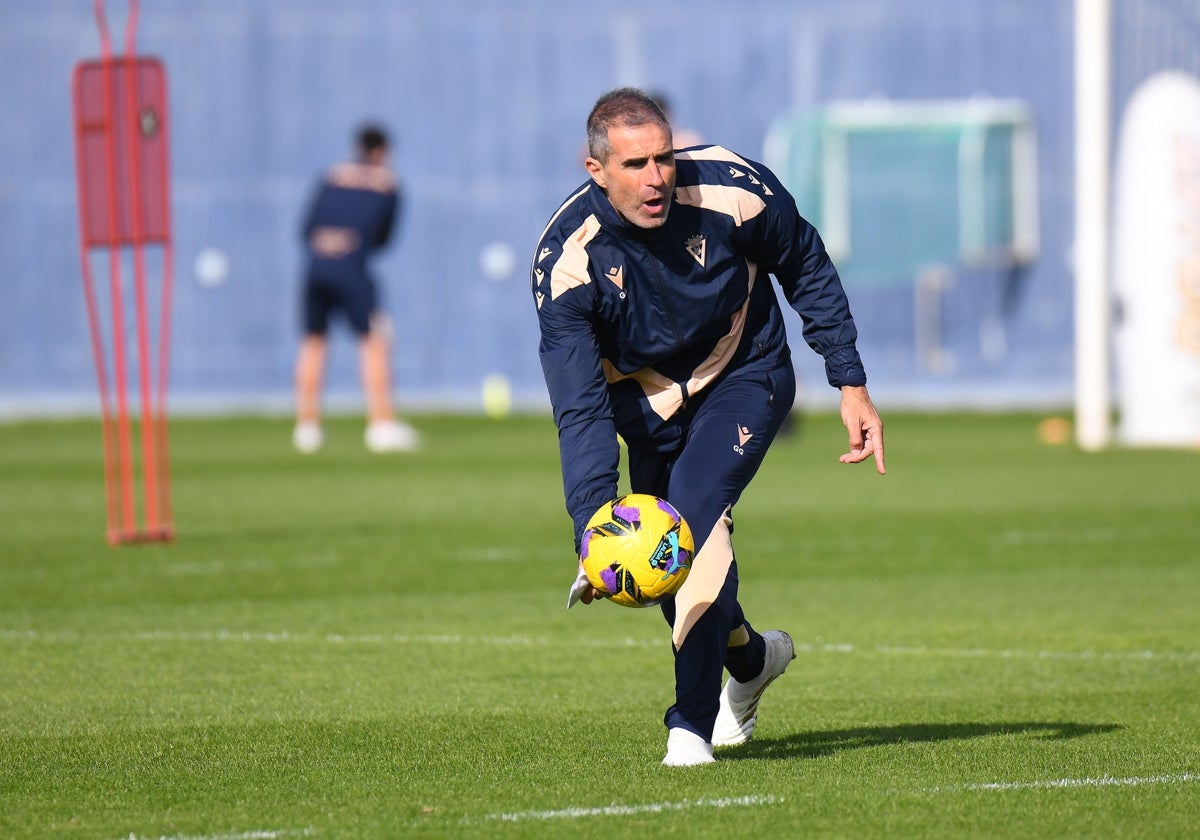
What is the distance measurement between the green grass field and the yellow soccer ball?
53 centimetres

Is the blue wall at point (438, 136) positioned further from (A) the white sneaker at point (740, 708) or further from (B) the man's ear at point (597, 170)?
(B) the man's ear at point (597, 170)

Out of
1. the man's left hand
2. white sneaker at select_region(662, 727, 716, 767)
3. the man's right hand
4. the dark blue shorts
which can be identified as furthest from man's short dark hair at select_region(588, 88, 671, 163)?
the dark blue shorts

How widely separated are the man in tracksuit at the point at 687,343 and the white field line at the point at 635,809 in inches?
20.5

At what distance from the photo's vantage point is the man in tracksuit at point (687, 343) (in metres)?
5.77

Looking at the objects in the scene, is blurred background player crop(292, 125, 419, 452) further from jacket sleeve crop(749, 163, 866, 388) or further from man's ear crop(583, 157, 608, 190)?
man's ear crop(583, 157, 608, 190)

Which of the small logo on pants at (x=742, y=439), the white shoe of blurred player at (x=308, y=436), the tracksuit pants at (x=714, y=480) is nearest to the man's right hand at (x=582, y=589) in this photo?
the tracksuit pants at (x=714, y=480)

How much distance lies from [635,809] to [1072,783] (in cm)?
122

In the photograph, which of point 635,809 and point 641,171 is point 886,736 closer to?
point 635,809

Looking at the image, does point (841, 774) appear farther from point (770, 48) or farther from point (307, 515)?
point (770, 48)

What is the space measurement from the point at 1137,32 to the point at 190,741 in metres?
15.7

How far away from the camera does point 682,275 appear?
19.6 feet

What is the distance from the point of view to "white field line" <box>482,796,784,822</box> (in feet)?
16.8

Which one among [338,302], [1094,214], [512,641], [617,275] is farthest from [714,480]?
[338,302]

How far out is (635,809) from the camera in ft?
17.2
